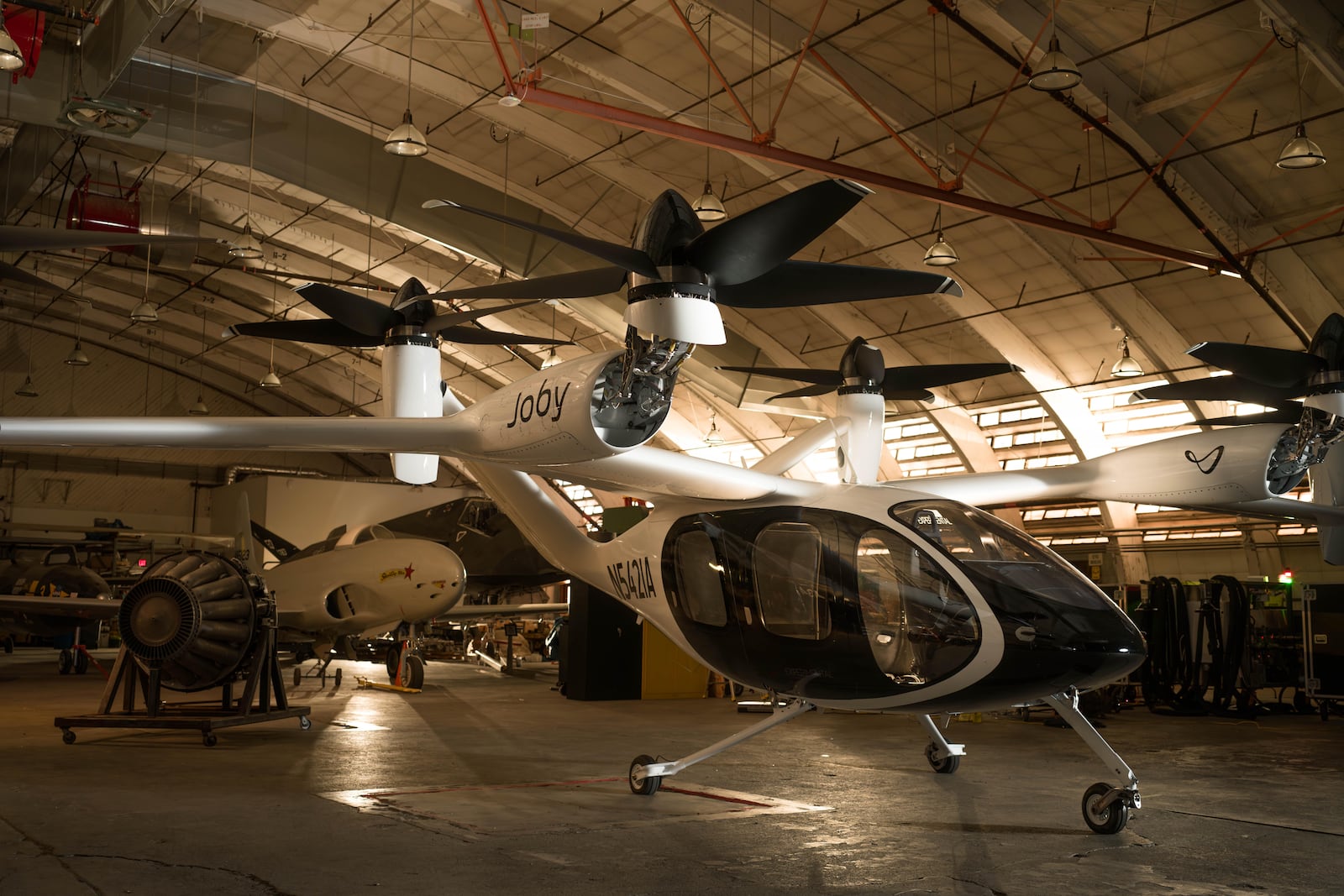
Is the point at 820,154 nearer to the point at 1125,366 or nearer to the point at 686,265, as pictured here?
the point at 1125,366

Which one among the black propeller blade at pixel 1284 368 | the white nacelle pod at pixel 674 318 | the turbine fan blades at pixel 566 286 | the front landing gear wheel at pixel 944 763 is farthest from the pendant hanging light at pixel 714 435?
the white nacelle pod at pixel 674 318

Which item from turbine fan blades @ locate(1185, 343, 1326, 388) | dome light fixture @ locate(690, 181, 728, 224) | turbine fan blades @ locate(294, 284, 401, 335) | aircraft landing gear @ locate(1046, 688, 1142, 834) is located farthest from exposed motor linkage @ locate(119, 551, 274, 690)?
dome light fixture @ locate(690, 181, 728, 224)

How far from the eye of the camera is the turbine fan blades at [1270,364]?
7.76m

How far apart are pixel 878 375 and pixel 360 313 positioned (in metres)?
3.99

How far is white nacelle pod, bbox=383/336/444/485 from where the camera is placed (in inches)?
321

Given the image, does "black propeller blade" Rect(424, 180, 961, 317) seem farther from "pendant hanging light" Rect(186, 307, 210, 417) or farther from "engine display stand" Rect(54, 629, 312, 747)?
"pendant hanging light" Rect(186, 307, 210, 417)

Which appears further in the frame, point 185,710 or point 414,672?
point 414,672

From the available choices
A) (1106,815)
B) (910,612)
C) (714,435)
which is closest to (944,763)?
(1106,815)

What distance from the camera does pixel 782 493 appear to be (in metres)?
7.59

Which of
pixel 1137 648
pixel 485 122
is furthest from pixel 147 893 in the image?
pixel 485 122

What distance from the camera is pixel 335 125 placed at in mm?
23312

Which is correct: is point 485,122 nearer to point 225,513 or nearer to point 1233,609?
point 1233,609

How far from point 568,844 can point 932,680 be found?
2374 millimetres

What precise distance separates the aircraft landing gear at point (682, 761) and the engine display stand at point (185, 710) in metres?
4.73
